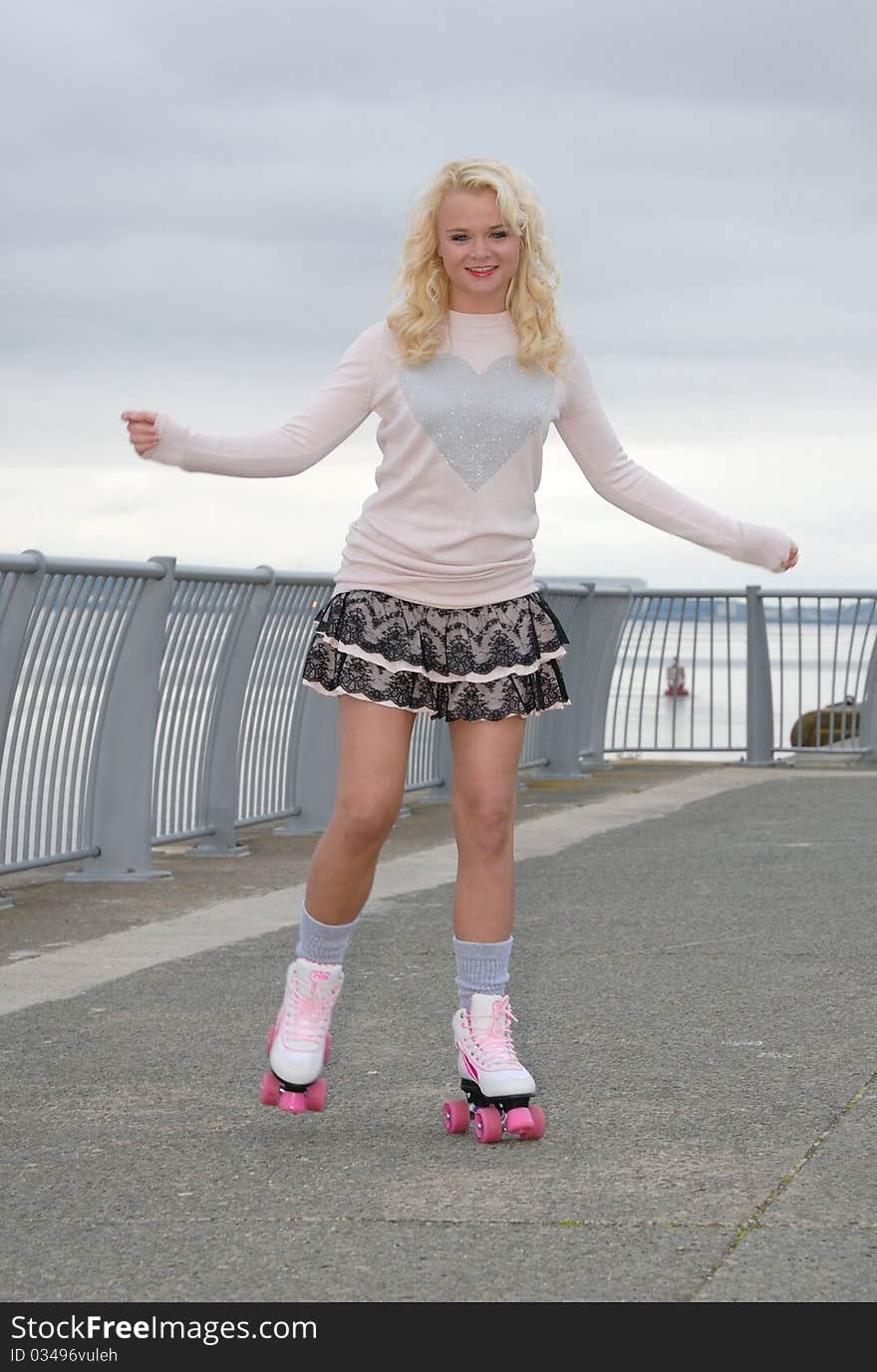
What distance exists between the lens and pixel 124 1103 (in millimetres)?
4652

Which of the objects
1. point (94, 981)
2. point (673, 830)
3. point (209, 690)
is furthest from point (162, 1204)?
point (673, 830)

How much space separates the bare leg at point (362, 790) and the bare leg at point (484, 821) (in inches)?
4.7

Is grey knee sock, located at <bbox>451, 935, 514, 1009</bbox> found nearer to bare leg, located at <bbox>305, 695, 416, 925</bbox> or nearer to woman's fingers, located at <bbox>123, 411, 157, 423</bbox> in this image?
bare leg, located at <bbox>305, 695, 416, 925</bbox>

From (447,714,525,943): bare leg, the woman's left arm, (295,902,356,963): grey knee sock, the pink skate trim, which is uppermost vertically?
the woman's left arm

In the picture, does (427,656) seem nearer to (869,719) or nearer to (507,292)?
(507,292)

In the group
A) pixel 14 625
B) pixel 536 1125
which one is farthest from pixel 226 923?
pixel 536 1125

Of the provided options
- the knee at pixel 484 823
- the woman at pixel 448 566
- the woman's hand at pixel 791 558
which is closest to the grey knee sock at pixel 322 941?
the woman at pixel 448 566

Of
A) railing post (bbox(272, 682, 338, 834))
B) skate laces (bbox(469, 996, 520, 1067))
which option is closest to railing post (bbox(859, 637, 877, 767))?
railing post (bbox(272, 682, 338, 834))

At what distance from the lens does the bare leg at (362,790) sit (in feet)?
13.9

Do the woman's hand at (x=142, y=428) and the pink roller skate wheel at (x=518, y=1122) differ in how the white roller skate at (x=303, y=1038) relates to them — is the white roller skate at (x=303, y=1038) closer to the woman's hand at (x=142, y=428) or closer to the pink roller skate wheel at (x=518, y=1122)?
the pink roller skate wheel at (x=518, y=1122)

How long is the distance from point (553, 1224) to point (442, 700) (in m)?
1.11

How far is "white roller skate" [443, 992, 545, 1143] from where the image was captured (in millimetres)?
Answer: 4289

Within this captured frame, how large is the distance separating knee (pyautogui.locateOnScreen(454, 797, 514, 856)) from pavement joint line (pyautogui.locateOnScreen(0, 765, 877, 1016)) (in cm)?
192

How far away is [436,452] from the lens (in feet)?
14.0
